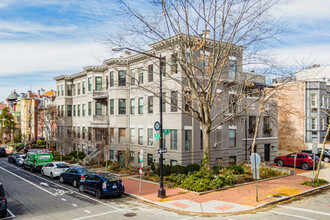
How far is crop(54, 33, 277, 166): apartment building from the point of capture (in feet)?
87.0

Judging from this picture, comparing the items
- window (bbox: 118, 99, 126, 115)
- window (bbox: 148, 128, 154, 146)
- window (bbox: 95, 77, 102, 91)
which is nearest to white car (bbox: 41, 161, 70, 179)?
window (bbox: 148, 128, 154, 146)

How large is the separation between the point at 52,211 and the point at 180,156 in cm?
1330

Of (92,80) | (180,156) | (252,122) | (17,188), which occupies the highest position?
(92,80)

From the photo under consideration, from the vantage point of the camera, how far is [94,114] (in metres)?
38.1

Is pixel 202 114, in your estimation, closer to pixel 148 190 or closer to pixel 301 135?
pixel 148 190

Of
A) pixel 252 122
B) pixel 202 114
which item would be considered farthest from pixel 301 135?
pixel 202 114

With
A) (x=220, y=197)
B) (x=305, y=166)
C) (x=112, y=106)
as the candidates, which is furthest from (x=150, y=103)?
(x=305, y=166)

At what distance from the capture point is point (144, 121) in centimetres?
3070

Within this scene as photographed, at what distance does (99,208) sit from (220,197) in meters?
6.83

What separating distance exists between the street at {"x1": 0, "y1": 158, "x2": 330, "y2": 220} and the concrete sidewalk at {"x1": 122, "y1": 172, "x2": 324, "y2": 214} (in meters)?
0.73

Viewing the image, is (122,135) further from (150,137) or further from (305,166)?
(305,166)

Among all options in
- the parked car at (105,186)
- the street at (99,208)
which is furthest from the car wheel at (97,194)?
the street at (99,208)

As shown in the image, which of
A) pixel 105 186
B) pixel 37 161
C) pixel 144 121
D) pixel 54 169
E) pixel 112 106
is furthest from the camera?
pixel 112 106

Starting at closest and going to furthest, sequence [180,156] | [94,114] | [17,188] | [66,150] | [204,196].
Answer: [204,196], [17,188], [180,156], [94,114], [66,150]
